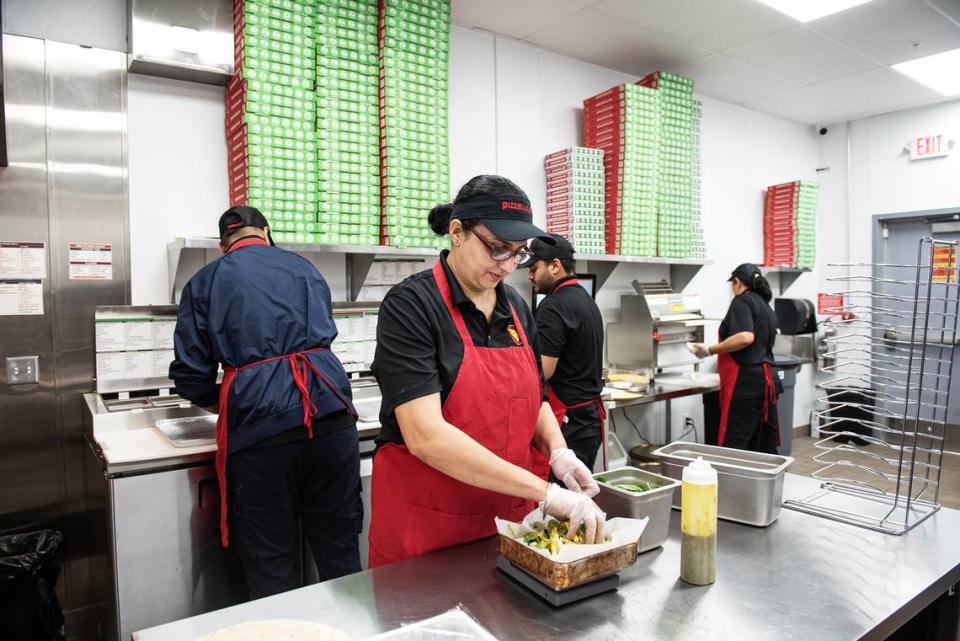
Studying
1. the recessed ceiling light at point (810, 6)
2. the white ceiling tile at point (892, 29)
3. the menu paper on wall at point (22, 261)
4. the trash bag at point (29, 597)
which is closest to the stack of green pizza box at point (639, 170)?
the recessed ceiling light at point (810, 6)

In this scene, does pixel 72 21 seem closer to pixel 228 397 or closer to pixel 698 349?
pixel 228 397

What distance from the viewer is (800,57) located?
475cm

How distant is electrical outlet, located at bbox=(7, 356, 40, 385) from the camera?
282cm

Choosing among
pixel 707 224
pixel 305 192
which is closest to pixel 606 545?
pixel 305 192

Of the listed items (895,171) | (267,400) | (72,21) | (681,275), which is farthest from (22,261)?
(895,171)

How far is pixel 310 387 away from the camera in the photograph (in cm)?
229

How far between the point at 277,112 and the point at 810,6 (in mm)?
3253

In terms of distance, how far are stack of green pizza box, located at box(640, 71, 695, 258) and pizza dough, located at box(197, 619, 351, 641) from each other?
13.3ft

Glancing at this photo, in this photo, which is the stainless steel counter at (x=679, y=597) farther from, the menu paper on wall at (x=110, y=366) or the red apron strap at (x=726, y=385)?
the red apron strap at (x=726, y=385)

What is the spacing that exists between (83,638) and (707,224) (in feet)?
17.5

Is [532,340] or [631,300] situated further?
[631,300]

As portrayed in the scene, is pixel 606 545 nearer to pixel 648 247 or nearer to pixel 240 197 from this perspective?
pixel 240 197

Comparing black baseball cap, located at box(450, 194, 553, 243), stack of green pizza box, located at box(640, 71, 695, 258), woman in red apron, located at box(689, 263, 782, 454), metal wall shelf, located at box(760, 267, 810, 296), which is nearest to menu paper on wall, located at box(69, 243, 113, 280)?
black baseball cap, located at box(450, 194, 553, 243)

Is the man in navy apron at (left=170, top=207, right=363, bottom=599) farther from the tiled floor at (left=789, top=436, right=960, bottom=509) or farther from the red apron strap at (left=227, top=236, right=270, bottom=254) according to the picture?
the tiled floor at (left=789, top=436, right=960, bottom=509)
